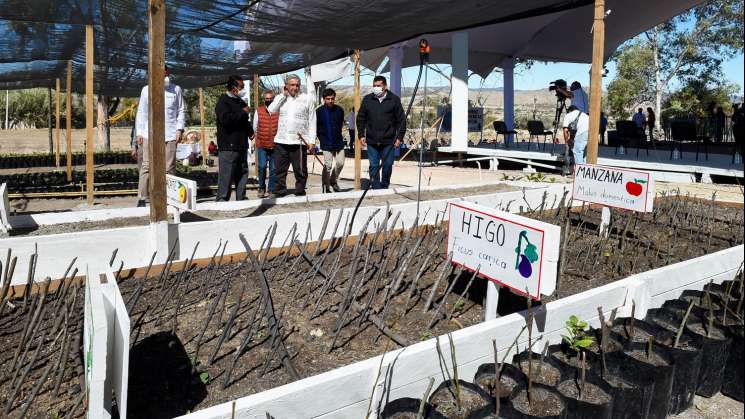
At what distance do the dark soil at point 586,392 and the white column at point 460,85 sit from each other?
11075mm

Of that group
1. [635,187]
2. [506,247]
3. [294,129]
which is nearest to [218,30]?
[294,129]

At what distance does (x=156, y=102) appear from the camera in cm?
357

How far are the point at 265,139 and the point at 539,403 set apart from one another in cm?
609

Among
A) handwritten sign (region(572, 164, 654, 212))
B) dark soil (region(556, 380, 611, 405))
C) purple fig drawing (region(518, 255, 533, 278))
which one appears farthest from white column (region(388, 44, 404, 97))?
dark soil (region(556, 380, 611, 405))

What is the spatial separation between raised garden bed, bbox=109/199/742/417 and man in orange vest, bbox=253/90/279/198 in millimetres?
3498

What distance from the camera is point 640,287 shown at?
317 centimetres

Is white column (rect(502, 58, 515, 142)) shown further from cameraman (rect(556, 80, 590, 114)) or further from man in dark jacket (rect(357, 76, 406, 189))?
man in dark jacket (rect(357, 76, 406, 189))

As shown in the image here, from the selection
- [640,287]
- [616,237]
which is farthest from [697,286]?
[616,237]

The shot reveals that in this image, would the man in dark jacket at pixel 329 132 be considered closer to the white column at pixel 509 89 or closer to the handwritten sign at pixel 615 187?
the handwritten sign at pixel 615 187

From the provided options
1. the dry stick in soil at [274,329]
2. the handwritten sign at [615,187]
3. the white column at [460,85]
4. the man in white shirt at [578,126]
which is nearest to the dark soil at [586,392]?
the dry stick in soil at [274,329]

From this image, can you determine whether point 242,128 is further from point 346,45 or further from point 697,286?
point 697,286

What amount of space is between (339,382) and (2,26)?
673 cm

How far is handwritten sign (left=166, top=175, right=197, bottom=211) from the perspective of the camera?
3.95m

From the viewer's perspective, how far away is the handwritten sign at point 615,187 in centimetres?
420
